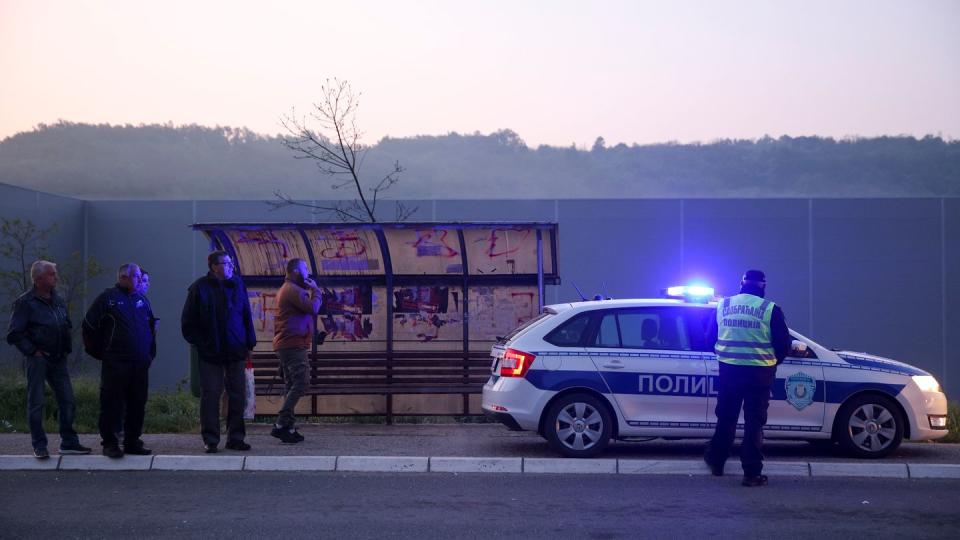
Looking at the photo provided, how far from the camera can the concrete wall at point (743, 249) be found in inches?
981

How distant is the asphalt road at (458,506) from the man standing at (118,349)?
22.3 inches

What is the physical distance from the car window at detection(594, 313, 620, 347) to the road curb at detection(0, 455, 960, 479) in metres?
1.17

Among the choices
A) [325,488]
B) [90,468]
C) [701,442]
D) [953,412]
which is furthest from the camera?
[953,412]

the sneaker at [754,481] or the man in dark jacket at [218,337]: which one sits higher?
the man in dark jacket at [218,337]

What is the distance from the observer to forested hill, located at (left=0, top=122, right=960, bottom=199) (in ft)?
90.1

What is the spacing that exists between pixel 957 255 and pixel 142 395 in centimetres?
2158

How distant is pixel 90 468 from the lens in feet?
31.3

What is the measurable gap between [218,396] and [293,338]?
104cm

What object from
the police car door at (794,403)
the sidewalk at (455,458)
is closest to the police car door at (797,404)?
the police car door at (794,403)

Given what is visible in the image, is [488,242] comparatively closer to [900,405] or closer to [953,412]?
[900,405]

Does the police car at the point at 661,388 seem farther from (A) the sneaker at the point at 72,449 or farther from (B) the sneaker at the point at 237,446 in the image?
(A) the sneaker at the point at 72,449

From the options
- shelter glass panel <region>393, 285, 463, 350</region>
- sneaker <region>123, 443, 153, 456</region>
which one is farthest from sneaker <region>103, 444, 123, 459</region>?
shelter glass panel <region>393, 285, 463, 350</region>

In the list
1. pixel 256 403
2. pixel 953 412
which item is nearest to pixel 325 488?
pixel 256 403

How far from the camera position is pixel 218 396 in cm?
1016
